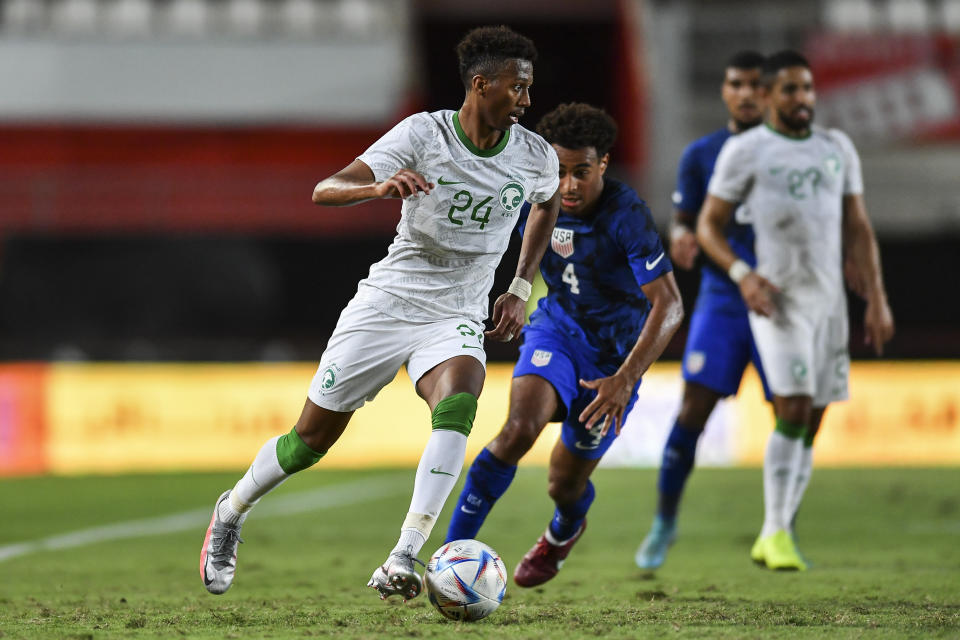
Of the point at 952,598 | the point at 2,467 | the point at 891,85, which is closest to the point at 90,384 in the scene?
the point at 2,467

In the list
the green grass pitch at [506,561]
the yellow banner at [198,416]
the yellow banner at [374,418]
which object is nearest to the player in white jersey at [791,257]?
the green grass pitch at [506,561]

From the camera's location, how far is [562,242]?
5.24 m

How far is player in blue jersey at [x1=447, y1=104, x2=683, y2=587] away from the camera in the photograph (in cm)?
492

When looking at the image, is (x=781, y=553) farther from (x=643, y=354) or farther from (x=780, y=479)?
(x=643, y=354)

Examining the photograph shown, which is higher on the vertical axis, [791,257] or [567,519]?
[791,257]

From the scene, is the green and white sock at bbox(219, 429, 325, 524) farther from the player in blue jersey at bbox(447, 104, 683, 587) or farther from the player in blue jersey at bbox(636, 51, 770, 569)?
the player in blue jersey at bbox(636, 51, 770, 569)

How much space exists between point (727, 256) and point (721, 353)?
0.64m

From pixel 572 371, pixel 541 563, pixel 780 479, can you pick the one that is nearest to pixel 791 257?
pixel 780 479

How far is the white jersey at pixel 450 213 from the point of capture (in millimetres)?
4484

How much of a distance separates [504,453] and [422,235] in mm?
937

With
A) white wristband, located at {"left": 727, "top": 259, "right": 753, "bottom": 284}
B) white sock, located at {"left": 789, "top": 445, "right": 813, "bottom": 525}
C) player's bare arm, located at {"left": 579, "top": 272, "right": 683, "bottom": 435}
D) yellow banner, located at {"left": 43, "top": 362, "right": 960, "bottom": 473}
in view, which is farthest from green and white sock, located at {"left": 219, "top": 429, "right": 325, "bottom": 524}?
yellow banner, located at {"left": 43, "top": 362, "right": 960, "bottom": 473}

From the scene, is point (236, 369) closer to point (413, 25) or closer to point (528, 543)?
point (528, 543)

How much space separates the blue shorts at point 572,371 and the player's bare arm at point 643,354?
0.17 m

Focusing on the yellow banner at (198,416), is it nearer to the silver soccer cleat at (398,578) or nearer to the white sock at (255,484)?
the white sock at (255,484)
